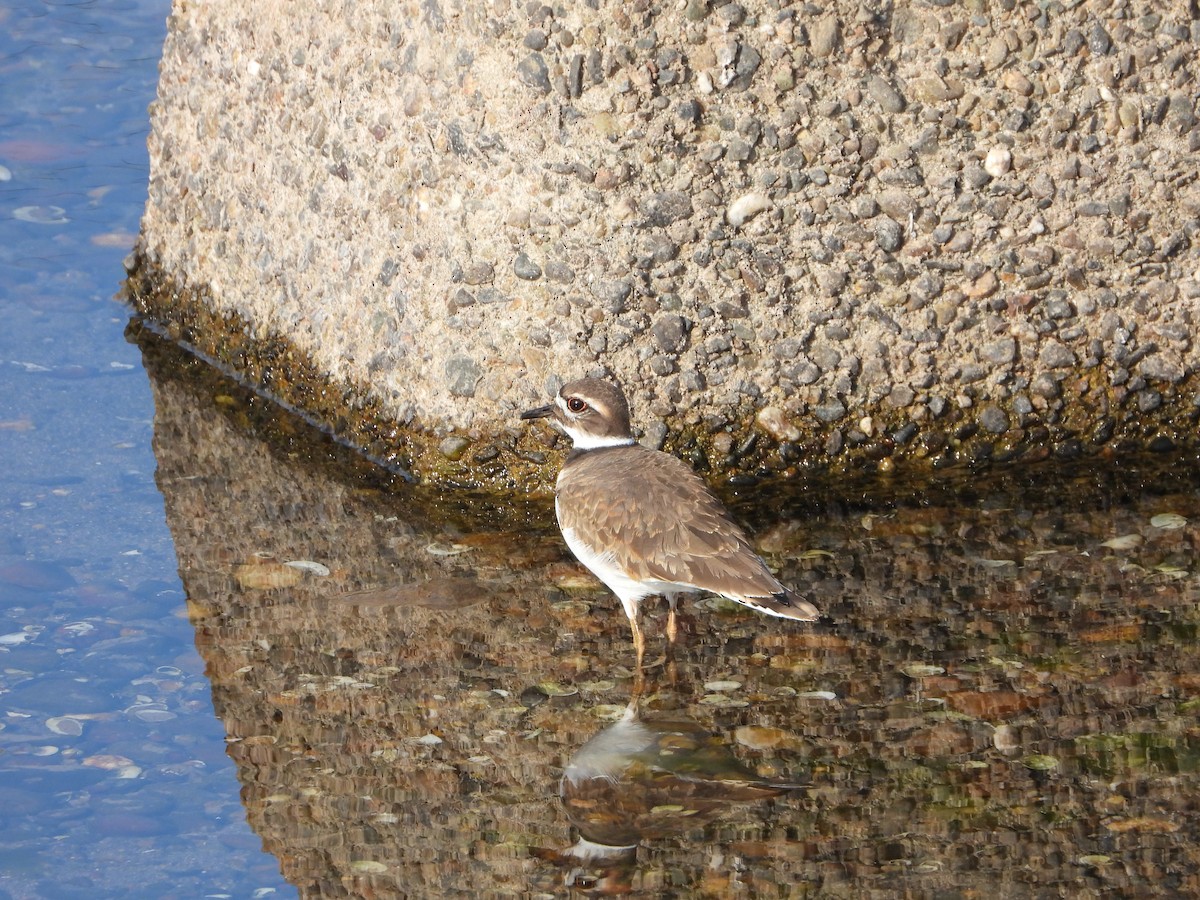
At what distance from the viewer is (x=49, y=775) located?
6180mm

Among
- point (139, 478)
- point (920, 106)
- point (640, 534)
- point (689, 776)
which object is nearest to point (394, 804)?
point (689, 776)

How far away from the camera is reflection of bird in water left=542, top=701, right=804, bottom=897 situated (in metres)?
5.81

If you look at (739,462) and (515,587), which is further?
(739,462)

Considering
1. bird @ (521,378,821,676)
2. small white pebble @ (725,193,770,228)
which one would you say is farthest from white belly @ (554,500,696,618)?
small white pebble @ (725,193,770,228)

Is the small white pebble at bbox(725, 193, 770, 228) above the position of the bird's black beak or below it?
above

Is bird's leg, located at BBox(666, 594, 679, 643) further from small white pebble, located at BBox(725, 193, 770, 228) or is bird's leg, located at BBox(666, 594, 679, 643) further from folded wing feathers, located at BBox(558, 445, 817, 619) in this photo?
small white pebble, located at BBox(725, 193, 770, 228)

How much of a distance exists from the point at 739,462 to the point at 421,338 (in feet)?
5.79

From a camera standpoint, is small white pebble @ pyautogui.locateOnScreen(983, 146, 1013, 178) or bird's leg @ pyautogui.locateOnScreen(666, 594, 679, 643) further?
small white pebble @ pyautogui.locateOnScreen(983, 146, 1013, 178)

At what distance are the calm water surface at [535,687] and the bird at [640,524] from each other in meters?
0.37

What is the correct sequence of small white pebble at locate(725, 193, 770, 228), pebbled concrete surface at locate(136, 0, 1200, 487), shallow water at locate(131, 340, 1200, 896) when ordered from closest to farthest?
shallow water at locate(131, 340, 1200, 896) < pebbled concrete surface at locate(136, 0, 1200, 487) < small white pebble at locate(725, 193, 770, 228)

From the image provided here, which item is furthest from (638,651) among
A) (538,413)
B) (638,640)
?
(538,413)

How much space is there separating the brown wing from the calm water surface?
0.44 metres

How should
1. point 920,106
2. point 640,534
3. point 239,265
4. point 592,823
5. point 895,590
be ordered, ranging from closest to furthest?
point 592,823 < point 640,534 < point 895,590 < point 920,106 < point 239,265

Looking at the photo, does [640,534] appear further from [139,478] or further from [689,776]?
[139,478]
